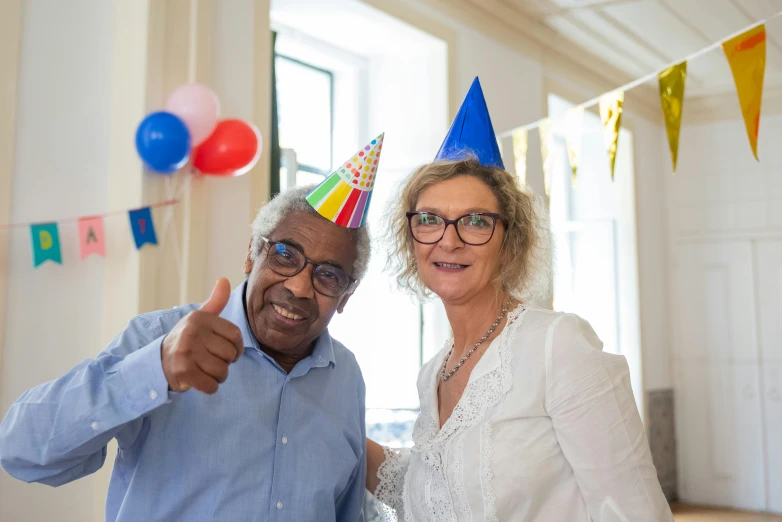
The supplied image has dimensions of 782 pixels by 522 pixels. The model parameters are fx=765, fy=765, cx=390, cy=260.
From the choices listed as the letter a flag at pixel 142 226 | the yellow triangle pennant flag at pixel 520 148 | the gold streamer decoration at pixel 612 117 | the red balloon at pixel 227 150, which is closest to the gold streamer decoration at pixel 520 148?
the yellow triangle pennant flag at pixel 520 148

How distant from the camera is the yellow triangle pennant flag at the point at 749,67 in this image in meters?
2.81

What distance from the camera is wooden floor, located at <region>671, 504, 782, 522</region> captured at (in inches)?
237

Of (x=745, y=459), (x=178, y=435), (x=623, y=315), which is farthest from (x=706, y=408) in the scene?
(x=178, y=435)

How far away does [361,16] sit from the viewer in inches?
156

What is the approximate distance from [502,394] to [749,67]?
200cm

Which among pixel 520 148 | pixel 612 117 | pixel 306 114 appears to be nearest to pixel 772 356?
pixel 520 148

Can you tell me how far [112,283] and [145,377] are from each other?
1.65 meters

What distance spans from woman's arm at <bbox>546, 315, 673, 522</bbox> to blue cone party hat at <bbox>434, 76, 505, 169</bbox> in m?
0.55

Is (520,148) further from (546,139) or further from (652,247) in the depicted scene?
(652,247)

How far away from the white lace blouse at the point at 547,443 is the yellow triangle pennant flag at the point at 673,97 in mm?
1845

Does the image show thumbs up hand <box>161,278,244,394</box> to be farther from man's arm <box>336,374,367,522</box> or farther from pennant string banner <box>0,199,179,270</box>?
pennant string banner <box>0,199,179,270</box>

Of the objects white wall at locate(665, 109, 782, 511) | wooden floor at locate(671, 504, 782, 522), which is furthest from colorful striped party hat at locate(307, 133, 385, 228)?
white wall at locate(665, 109, 782, 511)

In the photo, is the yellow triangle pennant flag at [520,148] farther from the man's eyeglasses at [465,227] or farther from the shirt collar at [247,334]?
the shirt collar at [247,334]

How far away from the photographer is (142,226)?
8.85ft
